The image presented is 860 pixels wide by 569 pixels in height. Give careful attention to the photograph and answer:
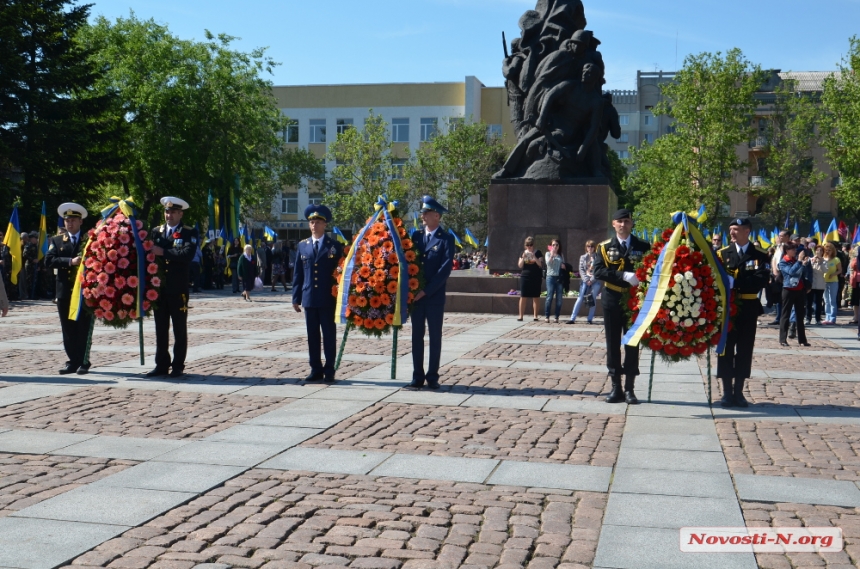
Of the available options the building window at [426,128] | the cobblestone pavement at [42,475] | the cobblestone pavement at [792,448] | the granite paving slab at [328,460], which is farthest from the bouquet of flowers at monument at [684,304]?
the building window at [426,128]

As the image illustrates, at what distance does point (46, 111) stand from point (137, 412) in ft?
94.4

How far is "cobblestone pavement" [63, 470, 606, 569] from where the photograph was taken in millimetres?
4812

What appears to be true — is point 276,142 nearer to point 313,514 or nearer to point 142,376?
point 142,376

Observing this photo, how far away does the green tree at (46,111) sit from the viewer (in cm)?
3322

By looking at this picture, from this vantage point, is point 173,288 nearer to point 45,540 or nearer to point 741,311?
point 741,311

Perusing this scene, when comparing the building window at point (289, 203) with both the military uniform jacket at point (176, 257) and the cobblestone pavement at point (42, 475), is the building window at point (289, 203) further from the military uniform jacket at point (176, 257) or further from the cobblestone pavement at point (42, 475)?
the cobblestone pavement at point (42, 475)

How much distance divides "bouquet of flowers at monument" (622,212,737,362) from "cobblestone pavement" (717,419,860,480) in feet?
2.95

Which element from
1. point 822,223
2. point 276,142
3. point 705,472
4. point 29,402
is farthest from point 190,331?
point 822,223

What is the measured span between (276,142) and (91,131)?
53.9 ft

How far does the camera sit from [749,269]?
32.1 ft

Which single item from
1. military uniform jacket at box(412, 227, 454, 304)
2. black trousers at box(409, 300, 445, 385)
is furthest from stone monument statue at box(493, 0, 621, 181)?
black trousers at box(409, 300, 445, 385)

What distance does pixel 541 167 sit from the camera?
23312mm

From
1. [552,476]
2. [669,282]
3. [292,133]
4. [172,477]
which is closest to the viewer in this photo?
[172,477]

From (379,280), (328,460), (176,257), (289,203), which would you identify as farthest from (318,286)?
(289,203)
